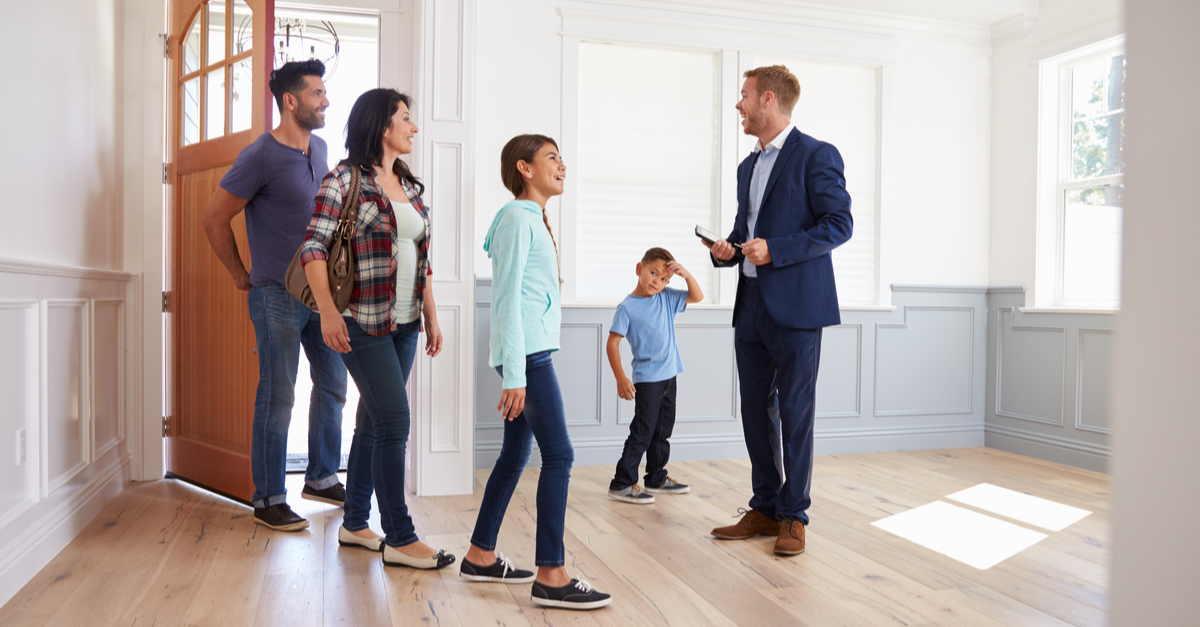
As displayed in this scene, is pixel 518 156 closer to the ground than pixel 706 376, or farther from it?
farther from it

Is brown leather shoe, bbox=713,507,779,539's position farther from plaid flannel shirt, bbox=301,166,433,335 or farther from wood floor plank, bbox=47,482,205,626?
wood floor plank, bbox=47,482,205,626

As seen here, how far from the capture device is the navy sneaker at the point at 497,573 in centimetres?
218

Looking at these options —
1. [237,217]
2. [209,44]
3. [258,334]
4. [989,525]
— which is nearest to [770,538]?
[989,525]

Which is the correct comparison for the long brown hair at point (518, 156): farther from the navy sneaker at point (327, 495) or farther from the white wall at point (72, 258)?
the navy sneaker at point (327, 495)

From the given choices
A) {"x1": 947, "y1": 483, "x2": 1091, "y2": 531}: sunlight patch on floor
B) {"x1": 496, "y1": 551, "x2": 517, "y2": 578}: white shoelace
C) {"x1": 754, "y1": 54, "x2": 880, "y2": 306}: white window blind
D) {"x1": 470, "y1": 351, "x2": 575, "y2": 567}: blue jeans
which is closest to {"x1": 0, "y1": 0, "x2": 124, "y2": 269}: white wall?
{"x1": 470, "y1": 351, "x2": 575, "y2": 567}: blue jeans

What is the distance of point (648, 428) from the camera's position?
3.22 m

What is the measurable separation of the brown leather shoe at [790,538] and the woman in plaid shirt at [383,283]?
1.09 m

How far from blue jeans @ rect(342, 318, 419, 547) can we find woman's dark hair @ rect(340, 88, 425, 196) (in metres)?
0.47

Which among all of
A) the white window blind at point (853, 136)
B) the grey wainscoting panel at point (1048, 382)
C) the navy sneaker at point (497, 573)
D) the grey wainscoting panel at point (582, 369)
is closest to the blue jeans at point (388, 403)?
the navy sneaker at point (497, 573)

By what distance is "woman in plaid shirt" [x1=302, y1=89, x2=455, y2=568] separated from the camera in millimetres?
2064

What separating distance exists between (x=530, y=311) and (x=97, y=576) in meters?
1.55

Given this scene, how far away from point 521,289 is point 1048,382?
3.83 m

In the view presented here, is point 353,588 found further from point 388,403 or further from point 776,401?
point 776,401

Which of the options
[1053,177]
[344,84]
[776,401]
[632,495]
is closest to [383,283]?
[776,401]
